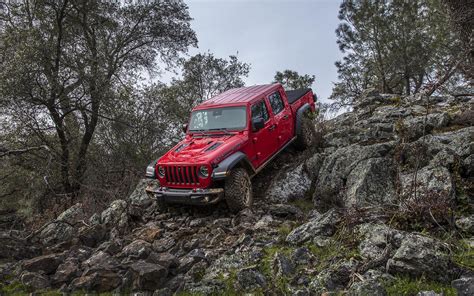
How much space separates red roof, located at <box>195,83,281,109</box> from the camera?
24.1ft

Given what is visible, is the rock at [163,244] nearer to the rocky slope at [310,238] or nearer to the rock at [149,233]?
the rocky slope at [310,238]

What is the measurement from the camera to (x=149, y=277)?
3.71 m

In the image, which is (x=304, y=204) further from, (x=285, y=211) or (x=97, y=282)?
(x=97, y=282)

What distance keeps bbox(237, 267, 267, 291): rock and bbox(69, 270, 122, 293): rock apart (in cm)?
135

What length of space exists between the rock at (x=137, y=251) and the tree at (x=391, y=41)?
12110 mm

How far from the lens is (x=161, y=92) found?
1425 centimetres

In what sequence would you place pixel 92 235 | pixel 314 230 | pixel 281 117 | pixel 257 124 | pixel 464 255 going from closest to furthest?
pixel 464 255 < pixel 314 230 < pixel 92 235 < pixel 257 124 < pixel 281 117

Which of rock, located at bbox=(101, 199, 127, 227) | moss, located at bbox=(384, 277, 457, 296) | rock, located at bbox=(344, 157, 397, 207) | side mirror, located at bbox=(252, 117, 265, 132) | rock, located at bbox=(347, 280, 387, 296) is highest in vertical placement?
side mirror, located at bbox=(252, 117, 265, 132)

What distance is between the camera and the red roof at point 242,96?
7.34 metres

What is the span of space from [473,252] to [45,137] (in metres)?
11.3

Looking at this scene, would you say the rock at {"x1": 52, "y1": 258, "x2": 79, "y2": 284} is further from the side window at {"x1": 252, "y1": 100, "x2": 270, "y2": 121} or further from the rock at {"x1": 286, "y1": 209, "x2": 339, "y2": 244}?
the side window at {"x1": 252, "y1": 100, "x2": 270, "y2": 121}

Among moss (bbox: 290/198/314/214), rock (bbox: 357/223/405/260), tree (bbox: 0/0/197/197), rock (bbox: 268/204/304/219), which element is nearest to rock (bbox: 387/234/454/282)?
rock (bbox: 357/223/405/260)

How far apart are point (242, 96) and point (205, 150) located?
1892mm

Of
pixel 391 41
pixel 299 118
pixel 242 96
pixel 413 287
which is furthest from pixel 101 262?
pixel 391 41
